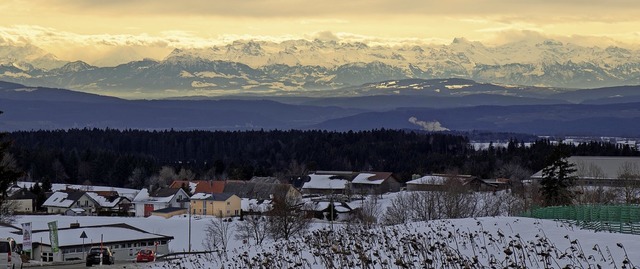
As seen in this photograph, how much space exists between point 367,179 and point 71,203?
135ft

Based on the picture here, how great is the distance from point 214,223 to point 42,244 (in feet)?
70.1

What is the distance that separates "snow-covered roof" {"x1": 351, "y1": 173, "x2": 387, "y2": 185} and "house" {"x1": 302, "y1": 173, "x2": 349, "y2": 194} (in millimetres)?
1470

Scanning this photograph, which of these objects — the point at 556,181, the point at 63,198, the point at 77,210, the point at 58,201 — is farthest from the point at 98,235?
the point at 63,198

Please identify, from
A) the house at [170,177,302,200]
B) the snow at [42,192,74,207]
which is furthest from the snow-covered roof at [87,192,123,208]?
the house at [170,177,302,200]

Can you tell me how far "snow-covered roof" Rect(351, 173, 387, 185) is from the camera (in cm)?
14035

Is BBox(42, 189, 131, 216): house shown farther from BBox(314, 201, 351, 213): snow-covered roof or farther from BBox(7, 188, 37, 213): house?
BBox(314, 201, 351, 213): snow-covered roof

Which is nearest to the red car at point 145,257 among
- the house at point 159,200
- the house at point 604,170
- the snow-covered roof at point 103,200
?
the house at point 604,170

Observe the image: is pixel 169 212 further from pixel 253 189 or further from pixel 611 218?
pixel 611 218

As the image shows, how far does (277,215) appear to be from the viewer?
6475 cm

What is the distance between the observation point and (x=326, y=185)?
144875 mm

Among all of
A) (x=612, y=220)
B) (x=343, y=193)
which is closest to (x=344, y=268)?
(x=612, y=220)

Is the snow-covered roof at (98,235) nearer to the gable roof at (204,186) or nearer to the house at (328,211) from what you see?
the house at (328,211)

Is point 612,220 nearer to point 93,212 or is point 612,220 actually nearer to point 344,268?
point 344,268

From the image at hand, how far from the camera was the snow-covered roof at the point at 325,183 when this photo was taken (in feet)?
468
